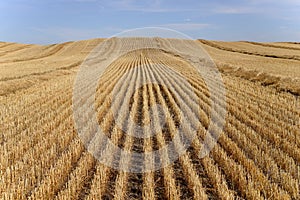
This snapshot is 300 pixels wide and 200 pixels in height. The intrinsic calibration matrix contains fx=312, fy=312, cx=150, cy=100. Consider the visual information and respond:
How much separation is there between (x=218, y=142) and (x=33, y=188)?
146 inches

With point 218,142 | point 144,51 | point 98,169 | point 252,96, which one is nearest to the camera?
point 98,169

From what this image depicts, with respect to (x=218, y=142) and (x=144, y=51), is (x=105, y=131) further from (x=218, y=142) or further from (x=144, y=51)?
(x=144, y=51)

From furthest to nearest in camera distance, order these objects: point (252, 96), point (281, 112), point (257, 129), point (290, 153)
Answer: point (252, 96)
point (281, 112)
point (257, 129)
point (290, 153)

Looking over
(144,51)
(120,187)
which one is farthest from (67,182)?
(144,51)

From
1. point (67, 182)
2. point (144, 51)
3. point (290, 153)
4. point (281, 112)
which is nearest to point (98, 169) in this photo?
point (67, 182)

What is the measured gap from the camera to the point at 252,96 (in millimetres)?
11336

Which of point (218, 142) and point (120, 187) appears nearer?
point (120, 187)

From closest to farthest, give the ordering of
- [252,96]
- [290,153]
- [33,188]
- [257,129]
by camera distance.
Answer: [33,188], [290,153], [257,129], [252,96]

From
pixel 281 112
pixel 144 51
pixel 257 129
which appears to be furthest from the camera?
pixel 144 51

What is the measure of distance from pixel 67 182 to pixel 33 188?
47cm

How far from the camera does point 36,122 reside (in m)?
7.90

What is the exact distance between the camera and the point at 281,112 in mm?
8719

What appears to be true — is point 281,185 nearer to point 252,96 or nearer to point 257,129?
point 257,129

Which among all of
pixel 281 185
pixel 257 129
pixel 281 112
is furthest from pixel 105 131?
pixel 281 112
